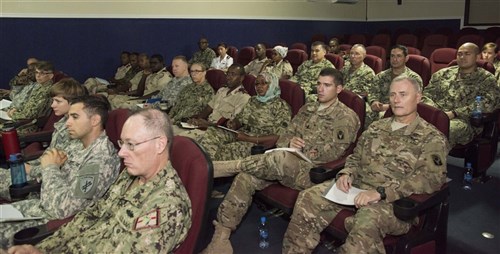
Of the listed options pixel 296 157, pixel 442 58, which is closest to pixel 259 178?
pixel 296 157

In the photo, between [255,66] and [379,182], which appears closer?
[379,182]

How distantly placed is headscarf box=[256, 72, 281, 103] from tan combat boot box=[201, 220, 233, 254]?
122 cm

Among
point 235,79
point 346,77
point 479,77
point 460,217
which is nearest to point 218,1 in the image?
point 346,77

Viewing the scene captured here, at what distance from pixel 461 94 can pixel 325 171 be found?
2121 millimetres

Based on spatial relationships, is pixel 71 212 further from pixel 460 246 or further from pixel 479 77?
pixel 479 77

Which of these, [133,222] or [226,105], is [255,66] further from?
[133,222]

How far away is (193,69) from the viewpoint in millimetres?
4219

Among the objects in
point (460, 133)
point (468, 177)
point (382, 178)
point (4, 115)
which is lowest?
point (468, 177)

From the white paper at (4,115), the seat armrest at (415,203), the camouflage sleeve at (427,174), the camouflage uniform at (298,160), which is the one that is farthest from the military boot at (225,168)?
the white paper at (4,115)

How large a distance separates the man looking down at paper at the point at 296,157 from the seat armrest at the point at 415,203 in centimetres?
65

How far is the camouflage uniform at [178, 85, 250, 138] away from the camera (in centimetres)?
376

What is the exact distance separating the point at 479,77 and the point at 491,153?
2.40 feet

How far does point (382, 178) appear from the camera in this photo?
7.50 ft

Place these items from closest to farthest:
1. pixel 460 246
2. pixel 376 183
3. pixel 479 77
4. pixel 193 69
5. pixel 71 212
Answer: pixel 71 212
pixel 376 183
pixel 460 246
pixel 479 77
pixel 193 69
